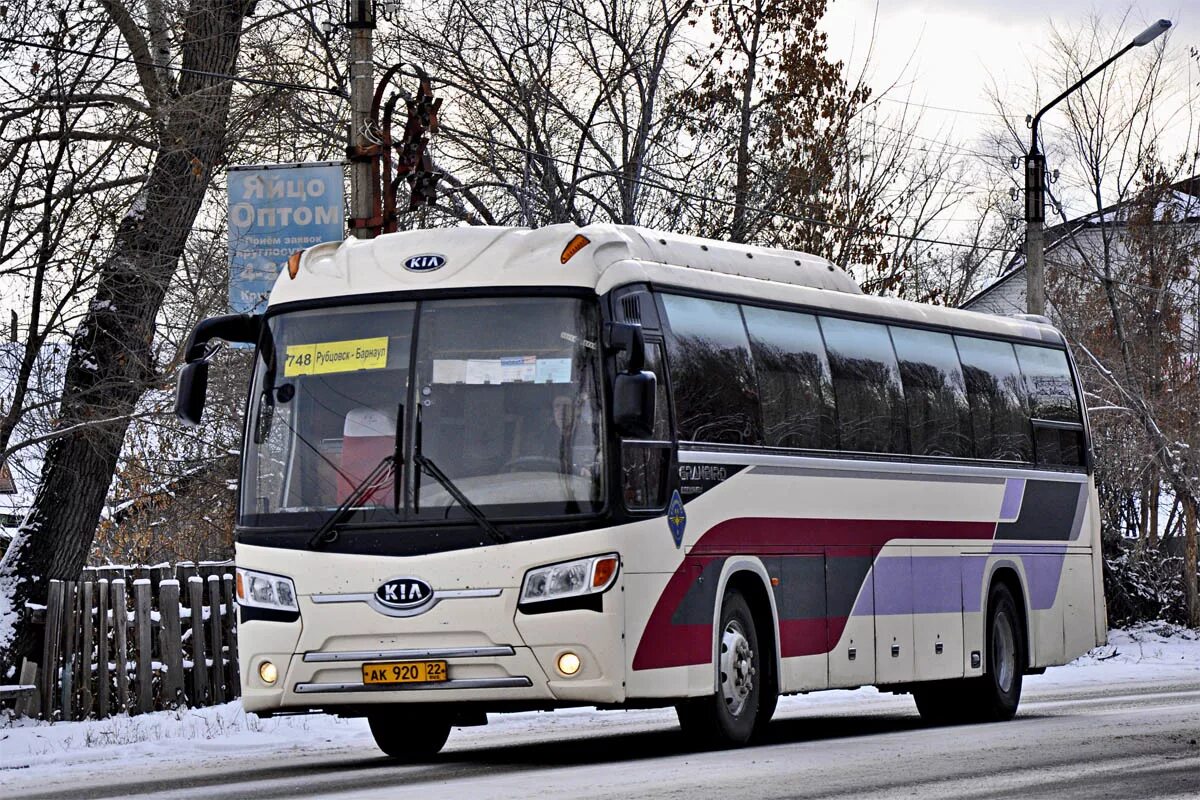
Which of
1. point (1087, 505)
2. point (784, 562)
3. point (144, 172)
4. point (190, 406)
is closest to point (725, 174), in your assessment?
point (1087, 505)

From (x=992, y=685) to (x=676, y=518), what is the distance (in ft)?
19.9

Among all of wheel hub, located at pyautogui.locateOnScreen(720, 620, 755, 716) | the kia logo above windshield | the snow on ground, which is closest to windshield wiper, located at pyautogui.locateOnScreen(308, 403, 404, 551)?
the kia logo above windshield

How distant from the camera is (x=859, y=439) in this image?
1587cm

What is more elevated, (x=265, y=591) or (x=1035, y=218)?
(x=1035, y=218)

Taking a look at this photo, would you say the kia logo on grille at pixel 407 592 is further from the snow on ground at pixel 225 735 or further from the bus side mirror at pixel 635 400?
the snow on ground at pixel 225 735

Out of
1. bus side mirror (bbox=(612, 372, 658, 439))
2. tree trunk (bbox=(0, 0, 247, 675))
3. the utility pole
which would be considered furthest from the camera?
the utility pole

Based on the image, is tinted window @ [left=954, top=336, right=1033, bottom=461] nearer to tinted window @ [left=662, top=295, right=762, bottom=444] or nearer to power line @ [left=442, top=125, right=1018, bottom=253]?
tinted window @ [left=662, top=295, right=762, bottom=444]

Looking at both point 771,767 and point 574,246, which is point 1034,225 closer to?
point 574,246

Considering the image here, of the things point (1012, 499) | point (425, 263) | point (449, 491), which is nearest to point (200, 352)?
point (425, 263)

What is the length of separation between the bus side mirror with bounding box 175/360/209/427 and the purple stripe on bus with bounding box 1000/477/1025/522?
316 inches

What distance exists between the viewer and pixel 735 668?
13727 millimetres

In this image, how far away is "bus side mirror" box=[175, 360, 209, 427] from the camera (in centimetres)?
1305

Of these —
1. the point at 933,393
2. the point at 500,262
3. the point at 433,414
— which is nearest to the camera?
the point at 433,414

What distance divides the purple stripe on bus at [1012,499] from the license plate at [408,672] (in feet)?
25.0
